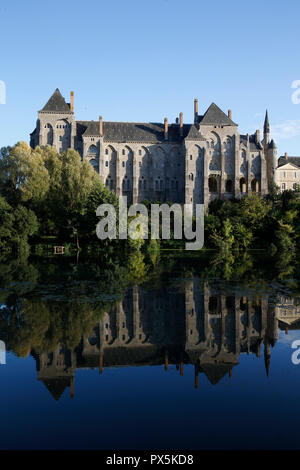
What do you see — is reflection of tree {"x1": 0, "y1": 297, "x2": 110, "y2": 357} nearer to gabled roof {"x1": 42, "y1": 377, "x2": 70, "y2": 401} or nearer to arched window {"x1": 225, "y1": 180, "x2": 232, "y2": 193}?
gabled roof {"x1": 42, "y1": 377, "x2": 70, "y2": 401}

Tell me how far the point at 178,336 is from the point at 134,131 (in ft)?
195

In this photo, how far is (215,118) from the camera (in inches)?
2525

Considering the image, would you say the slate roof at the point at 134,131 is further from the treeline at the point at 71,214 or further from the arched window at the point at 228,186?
the treeline at the point at 71,214

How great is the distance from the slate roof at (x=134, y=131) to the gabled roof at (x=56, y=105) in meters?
4.42

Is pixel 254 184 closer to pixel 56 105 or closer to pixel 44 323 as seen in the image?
pixel 56 105

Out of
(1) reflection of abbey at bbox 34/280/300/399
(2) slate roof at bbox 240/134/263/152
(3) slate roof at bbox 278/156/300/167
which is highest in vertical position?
(2) slate roof at bbox 240/134/263/152

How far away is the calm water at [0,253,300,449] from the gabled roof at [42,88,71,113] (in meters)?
48.9

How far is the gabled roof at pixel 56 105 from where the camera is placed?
60.2 m

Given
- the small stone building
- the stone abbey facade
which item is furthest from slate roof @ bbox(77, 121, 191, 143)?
the small stone building

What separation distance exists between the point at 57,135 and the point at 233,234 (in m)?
31.7

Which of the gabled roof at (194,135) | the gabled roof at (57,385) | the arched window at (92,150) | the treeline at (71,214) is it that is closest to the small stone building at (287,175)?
the gabled roof at (194,135)

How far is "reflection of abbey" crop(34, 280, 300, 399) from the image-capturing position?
30.0ft

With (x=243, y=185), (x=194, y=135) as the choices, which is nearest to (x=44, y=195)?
(x=194, y=135)

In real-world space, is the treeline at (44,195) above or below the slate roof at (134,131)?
below
